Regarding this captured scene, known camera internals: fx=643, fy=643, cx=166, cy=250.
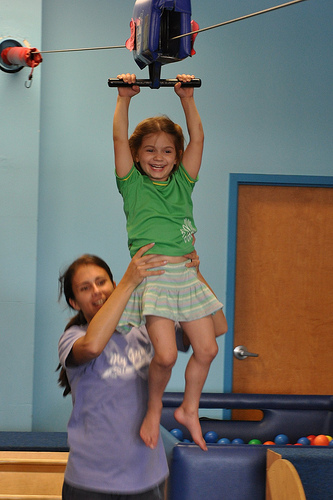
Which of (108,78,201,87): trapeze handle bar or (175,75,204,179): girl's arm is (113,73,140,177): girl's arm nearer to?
(108,78,201,87): trapeze handle bar

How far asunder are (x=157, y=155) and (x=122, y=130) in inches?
5.0

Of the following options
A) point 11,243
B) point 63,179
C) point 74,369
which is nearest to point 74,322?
point 74,369

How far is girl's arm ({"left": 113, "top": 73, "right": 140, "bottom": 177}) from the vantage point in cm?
168

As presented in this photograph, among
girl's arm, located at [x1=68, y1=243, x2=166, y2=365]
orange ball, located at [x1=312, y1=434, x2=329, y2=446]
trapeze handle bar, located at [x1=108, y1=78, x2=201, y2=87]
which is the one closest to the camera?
trapeze handle bar, located at [x1=108, y1=78, x2=201, y2=87]

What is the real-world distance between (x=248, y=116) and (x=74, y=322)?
2.35 meters

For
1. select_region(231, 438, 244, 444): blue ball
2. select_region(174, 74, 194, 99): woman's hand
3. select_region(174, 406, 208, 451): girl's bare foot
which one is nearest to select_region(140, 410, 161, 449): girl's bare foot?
select_region(174, 406, 208, 451): girl's bare foot

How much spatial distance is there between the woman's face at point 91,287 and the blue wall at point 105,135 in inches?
70.3

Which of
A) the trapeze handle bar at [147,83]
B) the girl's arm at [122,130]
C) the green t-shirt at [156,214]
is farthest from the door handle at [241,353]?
the trapeze handle bar at [147,83]

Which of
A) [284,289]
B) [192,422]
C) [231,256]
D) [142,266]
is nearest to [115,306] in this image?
[142,266]

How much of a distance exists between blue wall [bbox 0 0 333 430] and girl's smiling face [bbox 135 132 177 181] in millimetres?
1950

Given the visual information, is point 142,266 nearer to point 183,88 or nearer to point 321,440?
point 183,88

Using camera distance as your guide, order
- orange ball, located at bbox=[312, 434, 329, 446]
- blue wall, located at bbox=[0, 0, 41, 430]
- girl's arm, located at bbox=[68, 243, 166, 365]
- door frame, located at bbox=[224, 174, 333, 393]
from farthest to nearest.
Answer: door frame, located at bbox=[224, 174, 333, 393] < blue wall, located at bbox=[0, 0, 41, 430] < orange ball, located at bbox=[312, 434, 329, 446] < girl's arm, located at bbox=[68, 243, 166, 365]

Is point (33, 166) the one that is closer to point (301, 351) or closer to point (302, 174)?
point (302, 174)

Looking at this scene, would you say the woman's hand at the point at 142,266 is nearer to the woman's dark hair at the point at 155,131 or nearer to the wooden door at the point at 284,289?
the woman's dark hair at the point at 155,131
